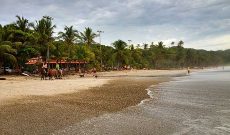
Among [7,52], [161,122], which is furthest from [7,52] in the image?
[161,122]

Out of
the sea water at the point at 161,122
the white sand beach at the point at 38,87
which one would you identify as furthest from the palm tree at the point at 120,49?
the sea water at the point at 161,122

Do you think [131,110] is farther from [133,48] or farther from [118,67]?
[133,48]

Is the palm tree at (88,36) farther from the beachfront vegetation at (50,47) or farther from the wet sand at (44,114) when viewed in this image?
the wet sand at (44,114)

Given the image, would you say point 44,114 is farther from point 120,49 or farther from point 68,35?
point 120,49

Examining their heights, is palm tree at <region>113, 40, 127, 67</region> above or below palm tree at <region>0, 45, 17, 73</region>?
above

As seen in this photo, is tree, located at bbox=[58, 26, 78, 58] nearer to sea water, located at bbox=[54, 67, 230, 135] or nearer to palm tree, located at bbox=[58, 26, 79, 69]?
palm tree, located at bbox=[58, 26, 79, 69]

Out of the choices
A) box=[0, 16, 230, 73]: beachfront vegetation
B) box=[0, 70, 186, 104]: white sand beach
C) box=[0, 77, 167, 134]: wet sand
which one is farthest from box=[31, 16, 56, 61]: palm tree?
box=[0, 77, 167, 134]: wet sand

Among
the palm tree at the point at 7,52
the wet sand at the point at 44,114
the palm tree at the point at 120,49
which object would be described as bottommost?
the wet sand at the point at 44,114

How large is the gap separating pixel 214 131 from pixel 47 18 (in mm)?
41693

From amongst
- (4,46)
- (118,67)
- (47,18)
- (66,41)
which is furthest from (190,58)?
(4,46)

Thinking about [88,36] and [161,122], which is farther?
[88,36]

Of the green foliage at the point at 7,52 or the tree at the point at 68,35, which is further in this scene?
the tree at the point at 68,35

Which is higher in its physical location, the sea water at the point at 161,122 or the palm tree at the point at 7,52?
the palm tree at the point at 7,52

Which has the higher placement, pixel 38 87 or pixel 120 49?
pixel 120 49
